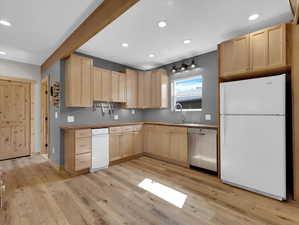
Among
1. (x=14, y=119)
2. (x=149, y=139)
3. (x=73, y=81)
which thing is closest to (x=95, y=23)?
(x=73, y=81)

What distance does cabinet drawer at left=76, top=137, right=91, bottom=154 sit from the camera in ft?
9.55

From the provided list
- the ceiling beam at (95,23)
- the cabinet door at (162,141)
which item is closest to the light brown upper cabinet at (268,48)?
the ceiling beam at (95,23)

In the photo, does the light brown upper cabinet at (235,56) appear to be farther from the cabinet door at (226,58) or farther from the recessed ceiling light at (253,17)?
the recessed ceiling light at (253,17)

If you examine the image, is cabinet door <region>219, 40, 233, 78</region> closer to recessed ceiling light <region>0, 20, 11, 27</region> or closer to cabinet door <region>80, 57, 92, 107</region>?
cabinet door <region>80, 57, 92, 107</region>

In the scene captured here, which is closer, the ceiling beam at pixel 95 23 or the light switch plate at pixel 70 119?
the ceiling beam at pixel 95 23

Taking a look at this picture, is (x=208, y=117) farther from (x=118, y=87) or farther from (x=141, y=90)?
(x=118, y=87)

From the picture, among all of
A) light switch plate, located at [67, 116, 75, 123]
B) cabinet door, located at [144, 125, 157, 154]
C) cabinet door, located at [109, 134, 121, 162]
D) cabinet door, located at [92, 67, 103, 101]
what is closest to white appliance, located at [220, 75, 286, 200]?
cabinet door, located at [144, 125, 157, 154]

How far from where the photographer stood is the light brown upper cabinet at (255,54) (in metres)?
2.13

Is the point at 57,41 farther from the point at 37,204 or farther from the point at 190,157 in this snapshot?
the point at 190,157

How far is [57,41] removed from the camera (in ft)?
9.52

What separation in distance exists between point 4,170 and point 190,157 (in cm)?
408

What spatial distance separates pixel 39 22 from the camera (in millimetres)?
2279

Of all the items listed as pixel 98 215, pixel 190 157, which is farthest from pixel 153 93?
pixel 98 215

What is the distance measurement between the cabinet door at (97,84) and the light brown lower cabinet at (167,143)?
155cm
